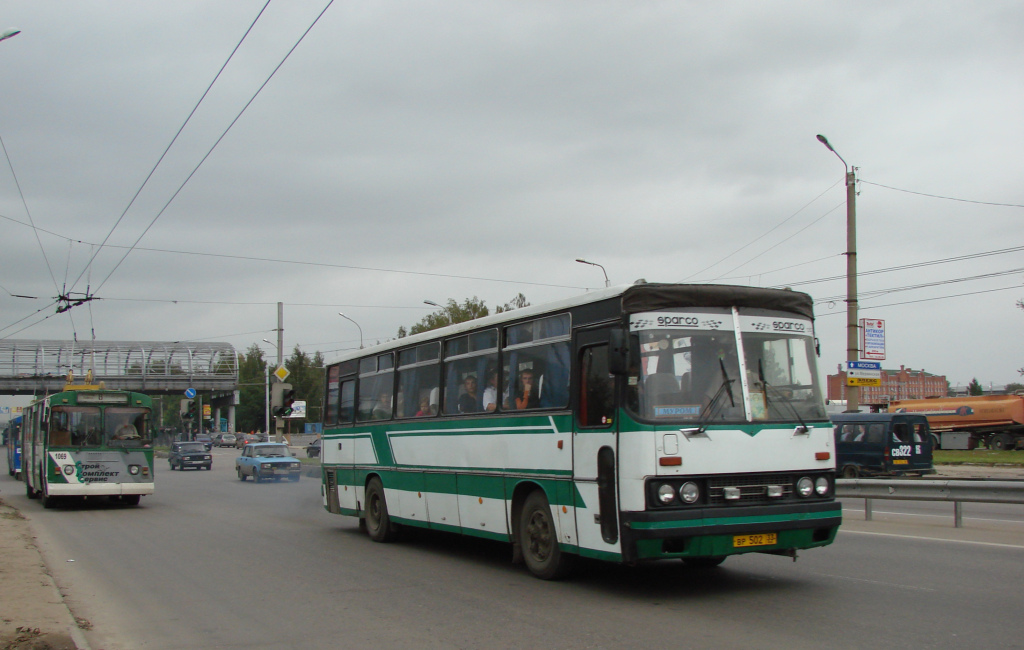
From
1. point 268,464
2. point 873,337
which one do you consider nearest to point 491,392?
point 873,337

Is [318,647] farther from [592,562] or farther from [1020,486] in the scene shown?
[1020,486]

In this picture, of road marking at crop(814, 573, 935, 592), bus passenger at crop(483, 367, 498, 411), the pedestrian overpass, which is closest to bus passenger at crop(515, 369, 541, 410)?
bus passenger at crop(483, 367, 498, 411)

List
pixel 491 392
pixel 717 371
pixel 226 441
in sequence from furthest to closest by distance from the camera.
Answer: pixel 226 441
pixel 491 392
pixel 717 371

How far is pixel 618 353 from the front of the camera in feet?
27.1

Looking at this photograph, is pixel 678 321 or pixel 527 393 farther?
pixel 527 393

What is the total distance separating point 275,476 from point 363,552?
2305 cm

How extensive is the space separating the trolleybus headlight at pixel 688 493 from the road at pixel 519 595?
3.08ft

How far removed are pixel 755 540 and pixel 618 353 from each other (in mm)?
2080

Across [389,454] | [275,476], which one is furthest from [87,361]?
[389,454]

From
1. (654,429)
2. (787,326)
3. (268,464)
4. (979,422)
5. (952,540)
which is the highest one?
(787,326)

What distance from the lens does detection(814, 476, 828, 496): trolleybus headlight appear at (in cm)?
884

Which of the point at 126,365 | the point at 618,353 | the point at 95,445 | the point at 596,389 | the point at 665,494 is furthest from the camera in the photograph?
the point at 126,365

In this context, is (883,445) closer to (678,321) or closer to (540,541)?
(540,541)

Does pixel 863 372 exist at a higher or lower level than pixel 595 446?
higher
